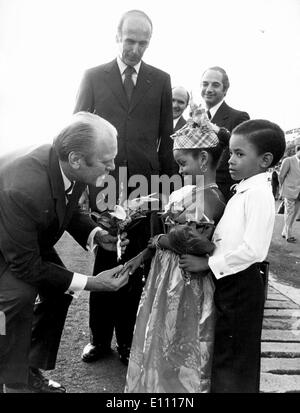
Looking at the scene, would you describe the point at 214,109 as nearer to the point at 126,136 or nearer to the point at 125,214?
the point at 126,136

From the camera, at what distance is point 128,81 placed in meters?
2.93

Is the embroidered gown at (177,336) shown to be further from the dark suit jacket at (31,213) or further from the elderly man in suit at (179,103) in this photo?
the elderly man in suit at (179,103)

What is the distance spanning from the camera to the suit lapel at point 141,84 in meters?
2.90

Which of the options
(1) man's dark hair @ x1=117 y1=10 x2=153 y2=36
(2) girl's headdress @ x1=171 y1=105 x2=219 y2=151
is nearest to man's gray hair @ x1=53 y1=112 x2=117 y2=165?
(2) girl's headdress @ x1=171 y1=105 x2=219 y2=151

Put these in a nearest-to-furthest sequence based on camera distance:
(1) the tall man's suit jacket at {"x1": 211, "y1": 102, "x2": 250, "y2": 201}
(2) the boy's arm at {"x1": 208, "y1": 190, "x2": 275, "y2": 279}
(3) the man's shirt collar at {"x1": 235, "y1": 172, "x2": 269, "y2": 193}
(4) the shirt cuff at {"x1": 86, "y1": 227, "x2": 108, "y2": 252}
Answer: (2) the boy's arm at {"x1": 208, "y1": 190, "x2": 275, "y2": 279}
(3) the man's shirt collar at {"x1": 235, "y1": 172, "x2": 269, "y2": 193}
(4) the shirt cuff at {"x1": 86, "y1": 227, "x2": 108, "y2": 252}
(1) the tall man's suit jacket at {"x1": 211, "y1": 102, "x2": 250, "y2": 201}

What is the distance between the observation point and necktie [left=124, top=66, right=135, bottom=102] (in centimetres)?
292

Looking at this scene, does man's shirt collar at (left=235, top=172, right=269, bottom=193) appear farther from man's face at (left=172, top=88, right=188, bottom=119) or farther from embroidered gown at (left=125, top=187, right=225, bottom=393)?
man's face at (left=172, top=88, right=188, bottom=119)

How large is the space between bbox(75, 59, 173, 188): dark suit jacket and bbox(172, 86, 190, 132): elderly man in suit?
45.2 inches

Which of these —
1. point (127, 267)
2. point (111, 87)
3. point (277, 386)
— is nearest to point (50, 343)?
point (127, 267)

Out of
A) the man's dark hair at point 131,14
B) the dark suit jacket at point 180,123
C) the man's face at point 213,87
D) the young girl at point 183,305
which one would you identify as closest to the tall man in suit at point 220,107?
the man's face at point 213,87

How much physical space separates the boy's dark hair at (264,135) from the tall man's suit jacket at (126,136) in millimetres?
867
